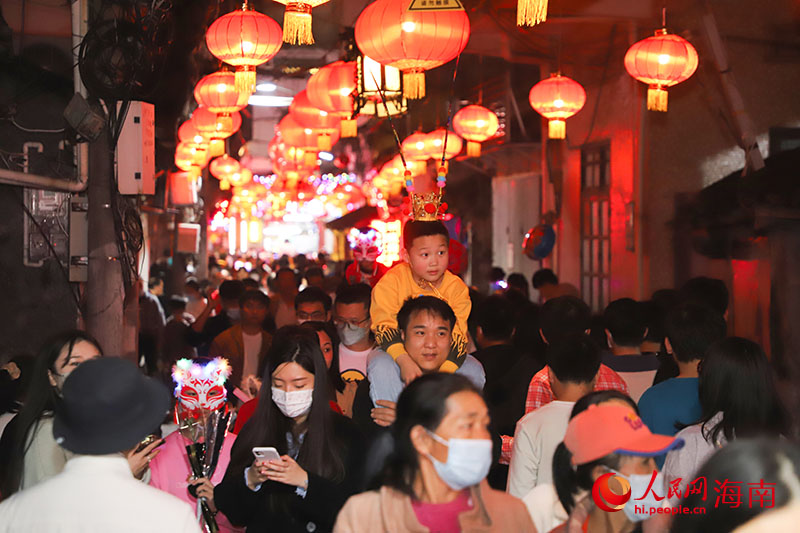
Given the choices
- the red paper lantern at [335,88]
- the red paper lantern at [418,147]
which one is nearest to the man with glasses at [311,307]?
the red paper lantern at [335,88]

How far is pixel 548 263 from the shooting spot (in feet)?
56.3

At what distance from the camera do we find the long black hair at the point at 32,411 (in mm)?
4289

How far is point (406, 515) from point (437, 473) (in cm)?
18

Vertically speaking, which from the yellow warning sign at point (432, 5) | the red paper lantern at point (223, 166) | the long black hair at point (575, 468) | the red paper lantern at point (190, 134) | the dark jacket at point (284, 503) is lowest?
the dark jacket at point (284, 503)

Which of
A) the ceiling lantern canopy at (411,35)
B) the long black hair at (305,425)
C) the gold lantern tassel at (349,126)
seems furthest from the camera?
the gold lantern tassel at (349,126)

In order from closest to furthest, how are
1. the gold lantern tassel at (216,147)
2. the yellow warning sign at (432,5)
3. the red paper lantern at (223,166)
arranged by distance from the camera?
the yellow warning sign at (432,5) < the gold lantern tassel at (216,147) < the red paper lantern at (223,166)

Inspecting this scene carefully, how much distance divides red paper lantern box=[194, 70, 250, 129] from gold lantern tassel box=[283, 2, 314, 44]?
155 inches

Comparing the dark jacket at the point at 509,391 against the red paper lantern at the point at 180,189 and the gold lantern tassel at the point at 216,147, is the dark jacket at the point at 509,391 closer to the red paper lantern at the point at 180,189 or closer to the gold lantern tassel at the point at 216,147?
the gold lantern tassel at the point at 216,147

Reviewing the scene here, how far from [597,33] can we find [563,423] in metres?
10.8

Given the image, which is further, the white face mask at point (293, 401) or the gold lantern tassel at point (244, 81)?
the gold lantern tassel at point (244, 81)

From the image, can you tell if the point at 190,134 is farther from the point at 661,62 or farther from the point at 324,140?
the point at 661,62

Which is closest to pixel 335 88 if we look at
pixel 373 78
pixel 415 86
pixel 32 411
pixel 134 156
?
pixel 373 78

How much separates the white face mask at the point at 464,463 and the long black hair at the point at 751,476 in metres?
0.78

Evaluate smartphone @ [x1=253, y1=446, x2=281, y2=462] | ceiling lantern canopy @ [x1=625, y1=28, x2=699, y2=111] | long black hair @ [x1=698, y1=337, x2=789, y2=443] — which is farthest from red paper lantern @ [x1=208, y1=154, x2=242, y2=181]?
long black hair @ [x1=698, y1=337, x2=789, y2=443]
